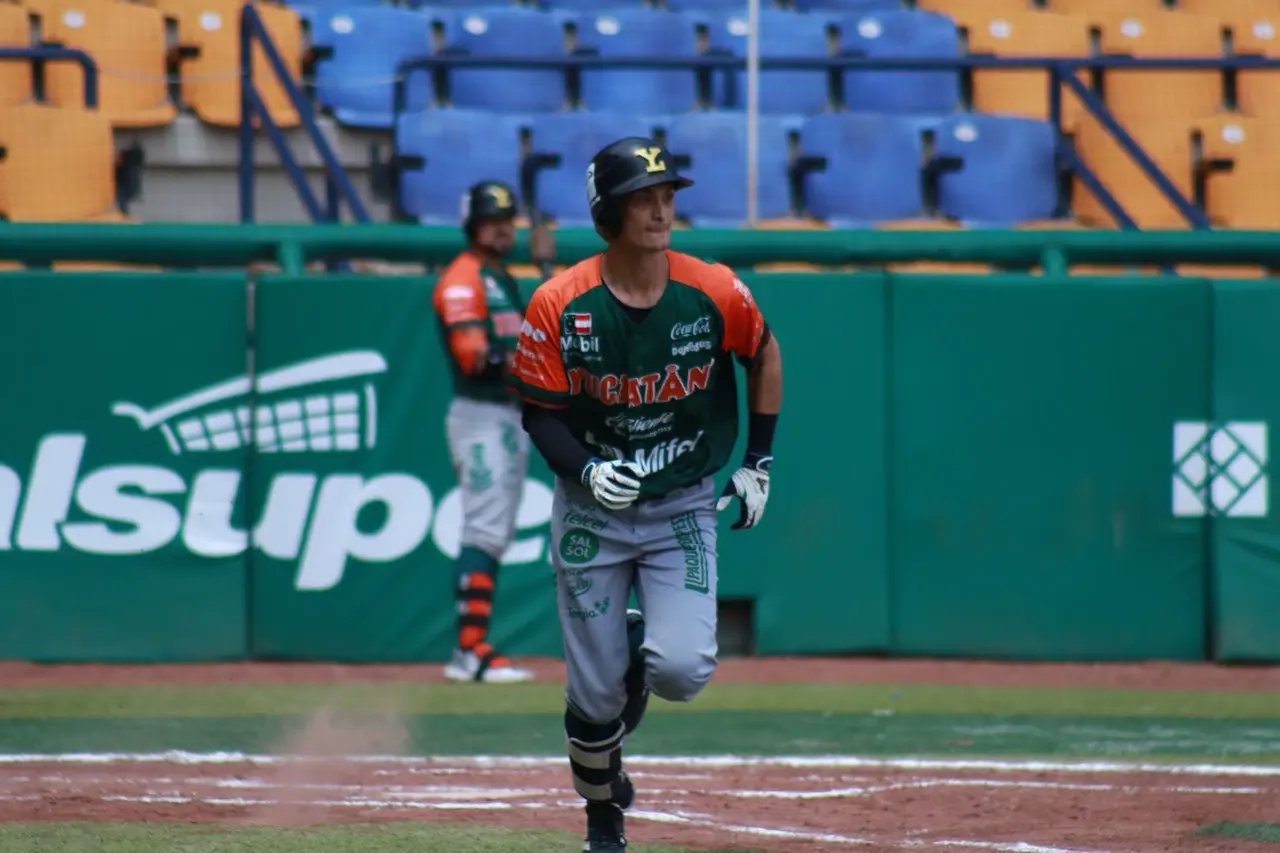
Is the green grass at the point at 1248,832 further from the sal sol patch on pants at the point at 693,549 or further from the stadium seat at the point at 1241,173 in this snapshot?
the stadium seat at the point at 1241,173

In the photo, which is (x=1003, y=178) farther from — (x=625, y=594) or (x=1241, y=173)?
(x=625, y=594)

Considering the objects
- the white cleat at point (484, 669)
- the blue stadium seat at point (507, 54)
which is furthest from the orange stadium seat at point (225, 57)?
the white cleat at point (484, 669)

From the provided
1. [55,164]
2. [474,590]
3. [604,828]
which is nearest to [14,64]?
[55,164]

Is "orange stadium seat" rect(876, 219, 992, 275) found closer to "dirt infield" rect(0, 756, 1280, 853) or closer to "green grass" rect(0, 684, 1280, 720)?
"green grass" rect(0, 684, 1280, 720)

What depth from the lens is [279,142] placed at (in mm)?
10602

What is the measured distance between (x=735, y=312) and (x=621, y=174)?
52 cm

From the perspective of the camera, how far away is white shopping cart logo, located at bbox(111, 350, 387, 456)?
29.8 feet

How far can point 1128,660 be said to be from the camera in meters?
9.39

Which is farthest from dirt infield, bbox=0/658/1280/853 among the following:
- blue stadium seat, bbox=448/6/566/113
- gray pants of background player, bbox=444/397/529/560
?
→ blue stadium seat, bbox=448/6/566/113

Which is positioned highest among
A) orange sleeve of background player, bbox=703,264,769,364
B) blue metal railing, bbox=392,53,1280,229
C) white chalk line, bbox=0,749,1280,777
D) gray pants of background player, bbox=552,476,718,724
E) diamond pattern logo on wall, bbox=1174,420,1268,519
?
blue metal railing, bbox=392,53,1280,229

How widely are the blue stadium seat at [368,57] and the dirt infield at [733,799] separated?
19.2 ft

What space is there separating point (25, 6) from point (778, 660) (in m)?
6.12

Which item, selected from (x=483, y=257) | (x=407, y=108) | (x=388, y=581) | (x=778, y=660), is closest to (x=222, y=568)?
(x=388, y=581)

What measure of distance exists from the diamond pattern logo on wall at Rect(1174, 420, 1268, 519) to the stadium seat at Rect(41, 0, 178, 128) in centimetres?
609
